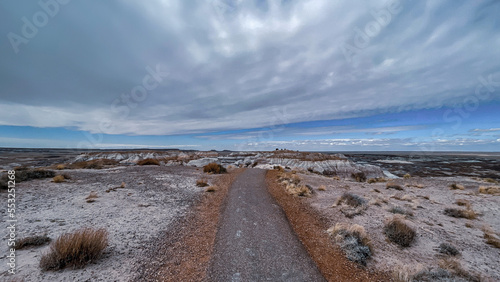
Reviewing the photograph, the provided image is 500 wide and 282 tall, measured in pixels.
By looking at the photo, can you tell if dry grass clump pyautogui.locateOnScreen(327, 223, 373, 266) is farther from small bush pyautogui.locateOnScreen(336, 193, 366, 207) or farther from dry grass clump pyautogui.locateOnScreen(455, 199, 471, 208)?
dry grass clump pyautogui.locateOnScreen(455, 199, 471, 208)

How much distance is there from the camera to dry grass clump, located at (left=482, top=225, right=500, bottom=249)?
6473 mm

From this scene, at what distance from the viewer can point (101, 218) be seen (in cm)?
781

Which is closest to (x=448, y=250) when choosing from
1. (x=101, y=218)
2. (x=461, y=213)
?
(x=461, y=213)

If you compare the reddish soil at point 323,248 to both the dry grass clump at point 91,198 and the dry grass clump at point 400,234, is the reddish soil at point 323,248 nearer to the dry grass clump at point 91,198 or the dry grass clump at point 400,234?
the dry grass clump at point 400,234

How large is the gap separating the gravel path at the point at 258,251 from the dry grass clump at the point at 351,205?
3442 millimetres

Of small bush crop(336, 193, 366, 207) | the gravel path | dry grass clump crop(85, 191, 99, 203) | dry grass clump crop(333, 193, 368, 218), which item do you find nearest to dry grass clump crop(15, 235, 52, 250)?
dry grass clump crop(85, 191, 99, 203)

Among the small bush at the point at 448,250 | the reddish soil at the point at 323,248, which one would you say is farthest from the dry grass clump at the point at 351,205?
the small bush at the point at 448,250

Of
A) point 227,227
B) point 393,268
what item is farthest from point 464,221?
point 227,227

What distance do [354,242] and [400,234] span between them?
2059 millimetres

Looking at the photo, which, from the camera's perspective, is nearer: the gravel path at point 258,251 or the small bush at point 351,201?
the gravel path at point 258,251

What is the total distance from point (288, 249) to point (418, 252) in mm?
4209

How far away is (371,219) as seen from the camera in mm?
8789

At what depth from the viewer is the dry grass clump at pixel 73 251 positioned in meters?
4.37

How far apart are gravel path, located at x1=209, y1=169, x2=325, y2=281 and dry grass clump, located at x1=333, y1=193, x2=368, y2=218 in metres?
3.44
